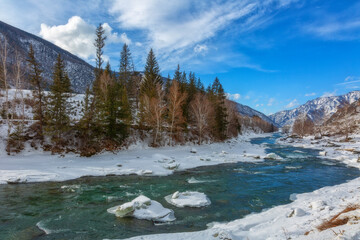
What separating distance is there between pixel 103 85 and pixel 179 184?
26.9 m

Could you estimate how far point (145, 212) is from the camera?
30.6 feet

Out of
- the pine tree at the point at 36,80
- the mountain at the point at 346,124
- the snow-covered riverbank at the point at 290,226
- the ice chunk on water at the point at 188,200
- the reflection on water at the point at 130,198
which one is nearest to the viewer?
the snow-covered riverbank at the point at 290,226

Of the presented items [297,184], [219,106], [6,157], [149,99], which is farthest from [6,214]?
[219,106]

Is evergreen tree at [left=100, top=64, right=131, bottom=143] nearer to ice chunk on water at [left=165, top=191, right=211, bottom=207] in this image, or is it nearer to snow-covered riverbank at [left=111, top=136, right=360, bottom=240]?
ice chunk on water at [left=165, top=191, right=211, bottom=207]

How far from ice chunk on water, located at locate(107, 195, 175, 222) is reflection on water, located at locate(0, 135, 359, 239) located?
32 centimetres

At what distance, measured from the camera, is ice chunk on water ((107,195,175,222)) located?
9047 millimetres

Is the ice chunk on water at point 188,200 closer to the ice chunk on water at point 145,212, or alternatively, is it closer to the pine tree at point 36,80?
the ice chunk on water at point 145,212

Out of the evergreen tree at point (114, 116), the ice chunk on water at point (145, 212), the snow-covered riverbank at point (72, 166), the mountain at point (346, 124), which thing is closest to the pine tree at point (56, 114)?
the snow-covered riverbank at point (72, 166)

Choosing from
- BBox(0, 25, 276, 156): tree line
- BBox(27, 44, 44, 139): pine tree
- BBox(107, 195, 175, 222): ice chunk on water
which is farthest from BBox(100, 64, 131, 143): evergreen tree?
BBox(107, 195, 175, 222): ice chunk on water

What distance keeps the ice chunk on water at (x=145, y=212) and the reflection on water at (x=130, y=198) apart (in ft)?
1.04

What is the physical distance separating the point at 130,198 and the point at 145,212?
10.8 ft

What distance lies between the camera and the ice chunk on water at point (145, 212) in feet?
29.7

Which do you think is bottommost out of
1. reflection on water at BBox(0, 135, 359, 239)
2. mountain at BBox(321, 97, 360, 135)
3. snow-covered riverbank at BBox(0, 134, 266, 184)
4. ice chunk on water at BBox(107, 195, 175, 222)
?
reflection on water at BBox(0, 135, 359, 239)

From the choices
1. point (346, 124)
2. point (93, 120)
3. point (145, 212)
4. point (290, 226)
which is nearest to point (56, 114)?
point (93, 120)
